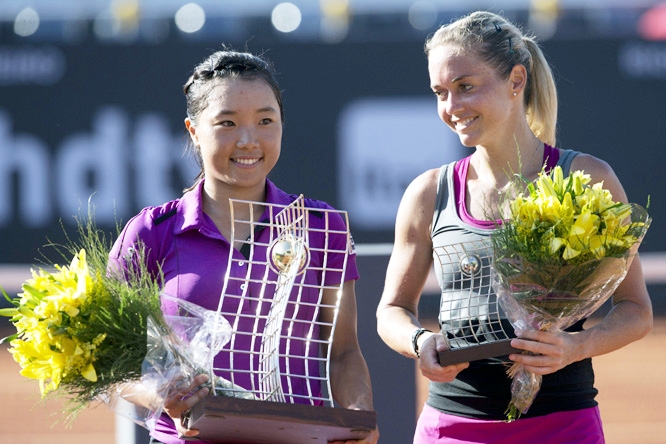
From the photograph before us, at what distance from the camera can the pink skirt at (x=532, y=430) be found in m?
2.52

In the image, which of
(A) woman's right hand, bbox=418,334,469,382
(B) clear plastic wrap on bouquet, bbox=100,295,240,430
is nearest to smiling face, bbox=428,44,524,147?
(A) woman's right hand, bbox=418,334,469,382

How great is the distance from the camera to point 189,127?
106 inches

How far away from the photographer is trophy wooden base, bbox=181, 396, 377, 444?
2043mm

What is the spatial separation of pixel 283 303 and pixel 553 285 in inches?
22.8

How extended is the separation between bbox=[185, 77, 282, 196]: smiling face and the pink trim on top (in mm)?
504

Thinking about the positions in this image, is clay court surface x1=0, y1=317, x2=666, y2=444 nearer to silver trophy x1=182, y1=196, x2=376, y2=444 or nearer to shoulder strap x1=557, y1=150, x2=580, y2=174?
silver trophy x1=182, y1=196, x2=376, y2=444

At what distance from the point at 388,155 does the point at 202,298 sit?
5.91 m

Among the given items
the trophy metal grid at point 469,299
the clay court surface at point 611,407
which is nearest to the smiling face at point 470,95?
the trophy metal grid at point 469,299

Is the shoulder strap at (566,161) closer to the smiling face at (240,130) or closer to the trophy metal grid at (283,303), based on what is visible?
the trophy metal grid at (283,303)

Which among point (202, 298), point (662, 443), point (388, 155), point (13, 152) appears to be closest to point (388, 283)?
point (202, 298)

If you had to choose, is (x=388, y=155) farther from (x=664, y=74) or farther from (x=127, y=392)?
(x=127, y=392)

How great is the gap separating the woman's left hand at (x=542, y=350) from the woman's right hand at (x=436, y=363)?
14 centimetres

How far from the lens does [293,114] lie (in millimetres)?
8344

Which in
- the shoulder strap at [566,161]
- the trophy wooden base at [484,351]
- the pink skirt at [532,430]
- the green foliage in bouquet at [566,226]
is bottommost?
the pink skirt at [532,430]
